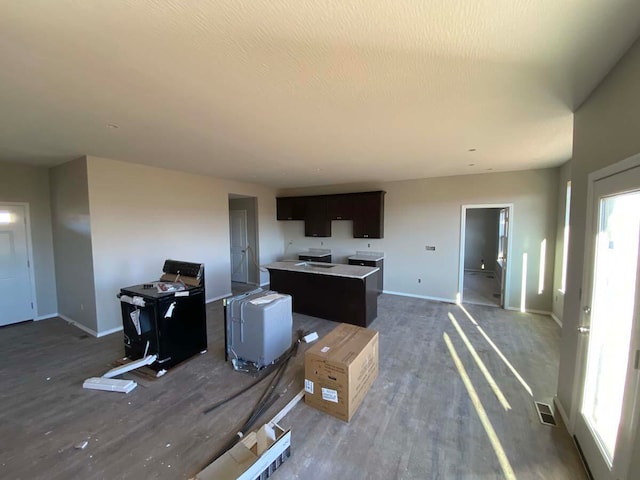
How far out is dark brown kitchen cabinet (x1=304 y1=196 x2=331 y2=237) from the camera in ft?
21.4

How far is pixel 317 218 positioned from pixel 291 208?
80 cm

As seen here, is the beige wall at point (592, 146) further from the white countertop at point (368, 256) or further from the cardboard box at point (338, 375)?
the white countertop at point (368, 256)

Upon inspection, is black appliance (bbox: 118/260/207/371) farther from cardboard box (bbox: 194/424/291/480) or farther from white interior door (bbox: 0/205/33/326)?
white interior door (bbox: 0/205/33/326)

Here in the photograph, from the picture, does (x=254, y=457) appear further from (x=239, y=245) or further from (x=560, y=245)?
(x=239, y=245)

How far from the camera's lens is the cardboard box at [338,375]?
218 cm

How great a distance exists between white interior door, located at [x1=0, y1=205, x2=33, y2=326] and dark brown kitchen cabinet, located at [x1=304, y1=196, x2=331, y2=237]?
516 centimetres

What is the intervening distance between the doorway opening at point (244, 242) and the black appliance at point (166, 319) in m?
3.40

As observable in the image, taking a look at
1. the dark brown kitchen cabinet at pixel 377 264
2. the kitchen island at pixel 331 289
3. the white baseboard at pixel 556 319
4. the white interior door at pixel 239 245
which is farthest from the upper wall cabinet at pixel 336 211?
the white baseboard at pixel 556 319

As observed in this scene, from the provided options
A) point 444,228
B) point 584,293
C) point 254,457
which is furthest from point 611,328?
point 444,228

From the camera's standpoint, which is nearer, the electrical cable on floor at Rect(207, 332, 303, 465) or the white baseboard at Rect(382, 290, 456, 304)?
the electrical cable on floor at Rect(207, 332, 303, 465)

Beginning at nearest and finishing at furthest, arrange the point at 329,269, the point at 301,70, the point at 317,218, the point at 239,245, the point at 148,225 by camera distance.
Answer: the point at 301,70 < the point at 148,225 < the point at 329,269 < the point at 317,218 < the point at 239,245

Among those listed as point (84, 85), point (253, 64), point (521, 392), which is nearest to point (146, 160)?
point (84, 85)

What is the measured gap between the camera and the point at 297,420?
7.20ft

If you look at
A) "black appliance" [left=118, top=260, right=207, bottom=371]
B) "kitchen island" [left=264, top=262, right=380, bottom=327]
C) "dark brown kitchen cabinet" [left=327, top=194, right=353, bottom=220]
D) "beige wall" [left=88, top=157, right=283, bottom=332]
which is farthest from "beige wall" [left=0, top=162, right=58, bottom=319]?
"dark brown kitchen cabinet" [left=327, top=194, right=353, bottom=220]
